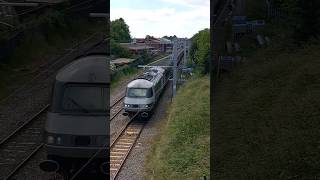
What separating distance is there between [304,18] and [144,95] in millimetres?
6921

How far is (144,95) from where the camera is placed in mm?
16359

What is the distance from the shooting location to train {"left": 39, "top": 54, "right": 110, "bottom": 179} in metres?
6.26

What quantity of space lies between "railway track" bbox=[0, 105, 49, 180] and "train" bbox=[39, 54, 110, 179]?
2344 millimetres

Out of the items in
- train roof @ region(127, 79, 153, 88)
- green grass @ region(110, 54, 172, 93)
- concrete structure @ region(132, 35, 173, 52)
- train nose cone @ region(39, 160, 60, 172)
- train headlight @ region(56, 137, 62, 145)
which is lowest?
train nose cone @ region(39, 160, 60, 172)

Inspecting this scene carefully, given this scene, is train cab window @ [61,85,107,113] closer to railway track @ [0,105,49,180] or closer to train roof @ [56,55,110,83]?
train roof @ [56,55,110,83]

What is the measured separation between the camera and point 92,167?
7.22 meters

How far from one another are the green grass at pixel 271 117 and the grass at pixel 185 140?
1.60ft

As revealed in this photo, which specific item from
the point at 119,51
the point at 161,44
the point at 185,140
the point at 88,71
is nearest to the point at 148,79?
the point at 185,140

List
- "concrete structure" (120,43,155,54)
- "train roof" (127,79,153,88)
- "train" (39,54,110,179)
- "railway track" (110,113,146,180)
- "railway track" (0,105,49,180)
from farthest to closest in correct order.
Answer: "train roof" (127,79,153,88), "railway track" (110,113,146,180), "railway track" (0,105,49,180), "concrete structure" (120,43,155,54), "train" (39,54,110,179)

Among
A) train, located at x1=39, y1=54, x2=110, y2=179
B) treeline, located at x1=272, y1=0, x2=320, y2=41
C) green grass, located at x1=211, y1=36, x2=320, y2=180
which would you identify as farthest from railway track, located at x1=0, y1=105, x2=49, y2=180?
treeline, located at x1=272, y1=0, x2=320, y2=41

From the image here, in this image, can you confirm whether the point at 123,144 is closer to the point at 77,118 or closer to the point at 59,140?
the point at 59,140

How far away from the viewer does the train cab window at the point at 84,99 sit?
638cm

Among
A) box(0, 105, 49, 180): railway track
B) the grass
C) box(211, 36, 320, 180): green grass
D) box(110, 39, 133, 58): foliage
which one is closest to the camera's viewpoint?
box(110, 39, 133, 58): foliage

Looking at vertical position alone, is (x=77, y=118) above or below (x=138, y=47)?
below
